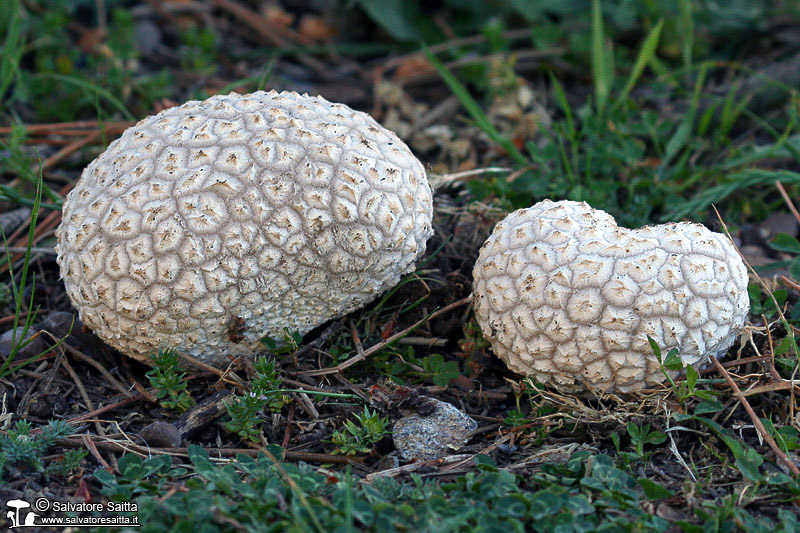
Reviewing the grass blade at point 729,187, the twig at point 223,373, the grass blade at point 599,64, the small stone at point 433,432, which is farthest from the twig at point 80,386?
the grass blade at point 599,64

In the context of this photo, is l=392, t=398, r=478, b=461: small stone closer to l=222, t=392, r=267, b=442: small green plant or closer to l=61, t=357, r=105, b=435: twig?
l=222, t=392, r=267, b=442: small green plant

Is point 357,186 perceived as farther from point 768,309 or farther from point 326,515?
point 768,309

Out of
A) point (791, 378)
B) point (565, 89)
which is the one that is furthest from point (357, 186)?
point (565, 89)

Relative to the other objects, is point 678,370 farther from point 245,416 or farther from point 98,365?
point 98,365

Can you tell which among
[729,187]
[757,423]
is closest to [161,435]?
[757,423]

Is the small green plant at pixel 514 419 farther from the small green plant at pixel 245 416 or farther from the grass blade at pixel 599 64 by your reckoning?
the grass blade at pixel 599 64

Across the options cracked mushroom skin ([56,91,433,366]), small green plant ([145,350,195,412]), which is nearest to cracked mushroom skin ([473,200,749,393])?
cracked mushroom skin ([56,91,433,366])
